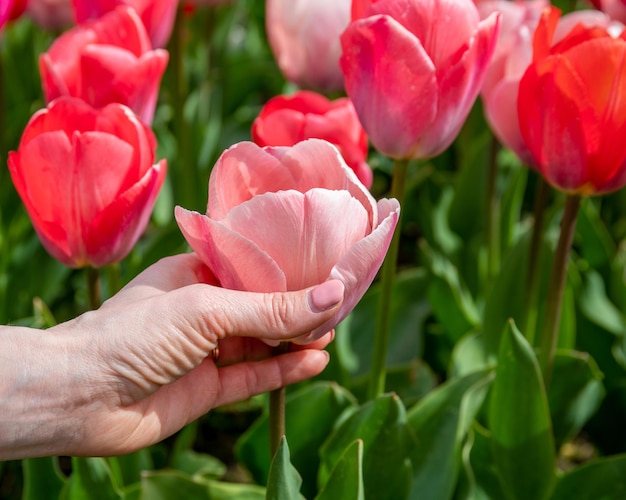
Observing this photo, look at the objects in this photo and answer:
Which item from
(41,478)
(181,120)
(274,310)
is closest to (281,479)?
(274,310)

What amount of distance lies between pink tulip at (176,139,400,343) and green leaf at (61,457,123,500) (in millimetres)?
377

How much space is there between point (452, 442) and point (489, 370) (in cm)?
12

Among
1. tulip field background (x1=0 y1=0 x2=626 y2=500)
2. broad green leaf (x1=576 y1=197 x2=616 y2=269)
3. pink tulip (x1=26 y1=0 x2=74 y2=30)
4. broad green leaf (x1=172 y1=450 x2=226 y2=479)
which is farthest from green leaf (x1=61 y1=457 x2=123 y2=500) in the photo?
pink tulip (x1=26 y1=0 x2=74 y2=30)

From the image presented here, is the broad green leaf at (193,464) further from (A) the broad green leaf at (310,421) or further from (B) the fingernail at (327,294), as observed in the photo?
(B) the fingernail at (327,294)

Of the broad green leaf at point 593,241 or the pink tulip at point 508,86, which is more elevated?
the pink tulip at point 508,86

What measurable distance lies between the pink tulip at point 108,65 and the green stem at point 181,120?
530 mm

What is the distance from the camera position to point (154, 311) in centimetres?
78

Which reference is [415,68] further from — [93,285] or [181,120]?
[181,120]

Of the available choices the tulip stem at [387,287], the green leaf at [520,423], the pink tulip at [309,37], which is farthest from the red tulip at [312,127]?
the pink tulip at [309,37]

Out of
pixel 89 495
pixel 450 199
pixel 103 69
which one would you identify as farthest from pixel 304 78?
pixel 89 495

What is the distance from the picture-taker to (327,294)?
2.38ft

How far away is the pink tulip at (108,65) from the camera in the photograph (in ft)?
3.67

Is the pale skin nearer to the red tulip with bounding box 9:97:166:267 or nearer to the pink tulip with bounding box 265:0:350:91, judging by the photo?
the red tulip with bounding box 9:97:166:267

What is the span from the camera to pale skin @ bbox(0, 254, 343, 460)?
0.75 m
